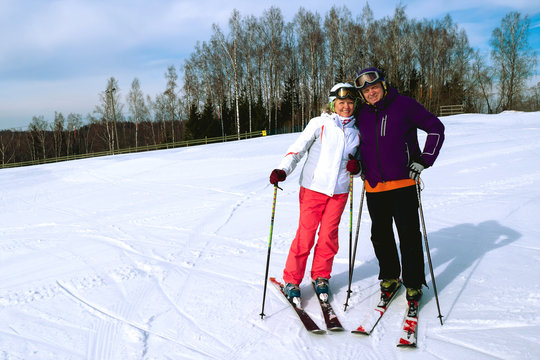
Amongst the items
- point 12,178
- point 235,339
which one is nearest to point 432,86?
point 12,178

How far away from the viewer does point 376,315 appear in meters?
2.59

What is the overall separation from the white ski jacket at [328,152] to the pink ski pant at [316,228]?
0.09 metres

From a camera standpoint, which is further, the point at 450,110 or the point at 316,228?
the point at 450,110

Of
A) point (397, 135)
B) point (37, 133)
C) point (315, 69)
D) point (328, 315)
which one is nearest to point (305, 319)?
point (328, 315)

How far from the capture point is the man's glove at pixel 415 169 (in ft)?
8.17

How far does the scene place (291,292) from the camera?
2811 mm

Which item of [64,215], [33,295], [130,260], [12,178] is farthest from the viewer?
[12,178]

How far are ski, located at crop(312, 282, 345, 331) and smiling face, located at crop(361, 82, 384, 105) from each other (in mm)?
1586

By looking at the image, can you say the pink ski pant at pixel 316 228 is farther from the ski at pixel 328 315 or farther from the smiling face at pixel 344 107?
the smiling face at pixel 344 107

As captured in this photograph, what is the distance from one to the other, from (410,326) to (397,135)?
1356 millimetres

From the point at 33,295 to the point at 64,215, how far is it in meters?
3.57

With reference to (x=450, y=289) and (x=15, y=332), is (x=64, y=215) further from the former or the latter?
(x=450, y=289)

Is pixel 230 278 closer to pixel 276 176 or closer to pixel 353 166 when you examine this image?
pixel 276 176

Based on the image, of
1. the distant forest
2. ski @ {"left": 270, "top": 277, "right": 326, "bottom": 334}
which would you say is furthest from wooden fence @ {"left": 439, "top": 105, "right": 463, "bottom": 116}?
ski @ {"left": 270, "top": 277, "right": 326, "bottom": 334}
